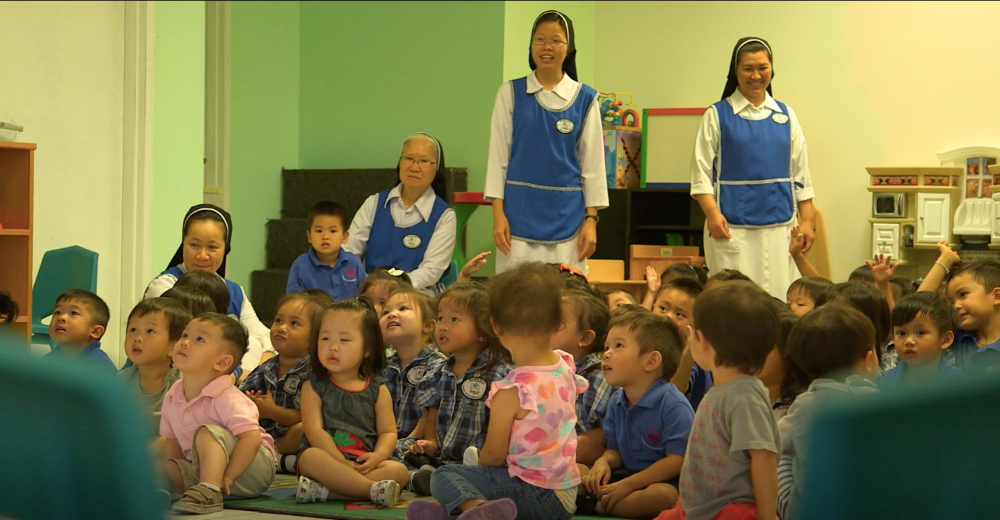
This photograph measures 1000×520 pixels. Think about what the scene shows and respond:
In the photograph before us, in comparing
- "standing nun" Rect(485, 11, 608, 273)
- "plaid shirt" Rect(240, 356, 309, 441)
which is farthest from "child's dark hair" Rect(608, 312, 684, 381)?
"standing nun" Rect(485, 11, 608, 273)

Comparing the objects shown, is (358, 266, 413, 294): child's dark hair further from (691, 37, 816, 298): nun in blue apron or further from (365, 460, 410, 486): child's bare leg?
(691, 37, 816, 298): nun in blue apron

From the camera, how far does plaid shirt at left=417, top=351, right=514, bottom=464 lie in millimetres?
3276

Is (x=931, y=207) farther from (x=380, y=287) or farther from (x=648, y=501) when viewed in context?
(x=648, y=501)

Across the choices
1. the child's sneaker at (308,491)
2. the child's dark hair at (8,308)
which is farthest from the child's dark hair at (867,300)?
the child's dark hair at (8,308)

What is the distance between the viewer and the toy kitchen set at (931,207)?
6902mm

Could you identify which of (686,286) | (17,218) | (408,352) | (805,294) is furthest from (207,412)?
(17,218)

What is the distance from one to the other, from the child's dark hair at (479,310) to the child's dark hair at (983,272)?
1.63m

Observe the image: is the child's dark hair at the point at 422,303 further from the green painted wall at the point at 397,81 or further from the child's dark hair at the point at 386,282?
the green painted wall at the point at 397,81

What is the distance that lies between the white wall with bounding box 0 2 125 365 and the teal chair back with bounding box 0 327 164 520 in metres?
5.04

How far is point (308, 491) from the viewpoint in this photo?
2.99 m

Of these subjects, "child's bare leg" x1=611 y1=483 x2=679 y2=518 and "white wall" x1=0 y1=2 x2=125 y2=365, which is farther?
"white wall" x1=0 y1=2 x2=125 y2=365

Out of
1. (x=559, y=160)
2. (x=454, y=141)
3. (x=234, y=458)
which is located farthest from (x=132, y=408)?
(x=454, y=141)

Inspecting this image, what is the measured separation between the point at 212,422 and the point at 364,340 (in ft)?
1.63

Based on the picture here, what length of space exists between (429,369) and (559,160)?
1565 millimetres
